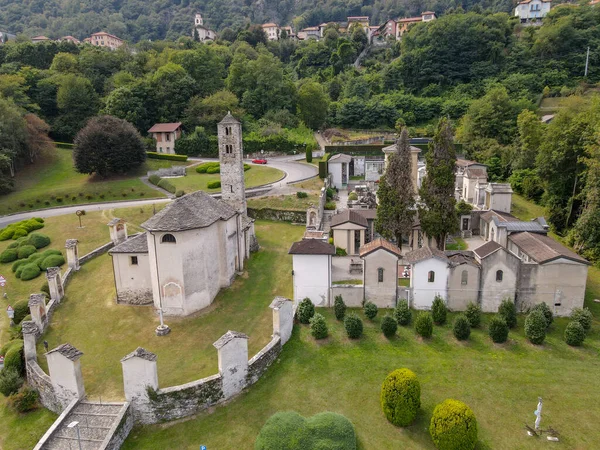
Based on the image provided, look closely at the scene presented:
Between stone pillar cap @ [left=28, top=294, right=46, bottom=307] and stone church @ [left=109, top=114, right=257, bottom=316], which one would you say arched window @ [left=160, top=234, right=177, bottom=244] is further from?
stone pillar cap @ [left=28, top=294, right=46, bottom=307]

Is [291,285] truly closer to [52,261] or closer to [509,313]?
[509,313]

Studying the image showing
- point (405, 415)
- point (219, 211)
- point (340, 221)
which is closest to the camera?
point (405, 415)

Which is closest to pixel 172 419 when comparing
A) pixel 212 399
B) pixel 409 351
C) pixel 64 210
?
pixel 212 399

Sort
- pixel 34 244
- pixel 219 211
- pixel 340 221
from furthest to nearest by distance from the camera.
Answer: pixel 34 244 → pixel 340 221 → pixel 219 211

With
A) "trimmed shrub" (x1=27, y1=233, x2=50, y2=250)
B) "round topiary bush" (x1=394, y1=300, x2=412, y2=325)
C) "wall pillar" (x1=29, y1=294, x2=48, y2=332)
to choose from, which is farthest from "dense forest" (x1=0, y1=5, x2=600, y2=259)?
"wall pillar" (x1=29, y1=294, x2=48, y2=332)

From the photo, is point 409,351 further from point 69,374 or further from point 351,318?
point 69,374

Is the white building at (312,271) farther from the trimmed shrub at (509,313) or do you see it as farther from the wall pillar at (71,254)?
the wall pillar at (71,254)

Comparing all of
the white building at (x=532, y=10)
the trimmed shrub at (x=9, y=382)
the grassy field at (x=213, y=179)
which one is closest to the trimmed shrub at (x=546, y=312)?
the trimmed shrub at (x=9, y=382)
